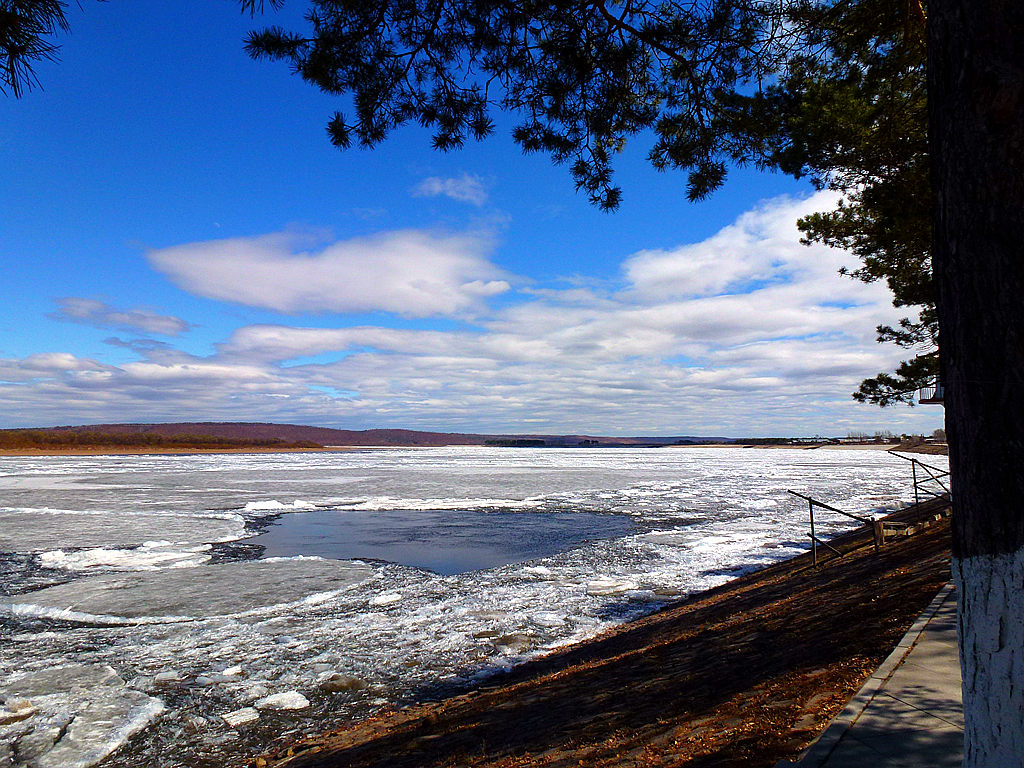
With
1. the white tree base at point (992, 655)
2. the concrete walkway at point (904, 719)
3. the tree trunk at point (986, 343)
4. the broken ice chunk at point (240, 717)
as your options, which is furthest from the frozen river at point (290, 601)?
the tree trunk at point (986, 343)

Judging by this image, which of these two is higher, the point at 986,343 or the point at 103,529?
the point at 986,343

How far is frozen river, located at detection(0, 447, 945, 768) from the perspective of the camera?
16.8 ft

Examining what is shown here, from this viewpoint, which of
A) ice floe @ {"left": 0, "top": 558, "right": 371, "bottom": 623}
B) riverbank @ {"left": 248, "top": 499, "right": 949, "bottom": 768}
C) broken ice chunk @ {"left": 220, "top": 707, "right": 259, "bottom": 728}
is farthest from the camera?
ice floe @ {"left": 0, "top": 558, "right": 371, "bottom": 623}

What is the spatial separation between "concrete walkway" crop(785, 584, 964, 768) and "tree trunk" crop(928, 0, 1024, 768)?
0.75 metres

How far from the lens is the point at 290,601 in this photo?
27.3ft

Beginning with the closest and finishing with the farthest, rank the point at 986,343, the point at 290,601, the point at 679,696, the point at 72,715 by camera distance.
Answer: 1. the point at 986,343
2. the point at 679,696
3. the point at 72,715
4. the point at 290,601

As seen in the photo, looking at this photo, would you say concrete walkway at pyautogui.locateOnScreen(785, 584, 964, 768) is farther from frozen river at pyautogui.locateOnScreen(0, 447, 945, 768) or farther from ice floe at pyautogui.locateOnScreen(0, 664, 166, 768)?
ice floe at pyautogui.locateOnScreen(0, 664, 166, 768)

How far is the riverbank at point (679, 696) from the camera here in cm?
352

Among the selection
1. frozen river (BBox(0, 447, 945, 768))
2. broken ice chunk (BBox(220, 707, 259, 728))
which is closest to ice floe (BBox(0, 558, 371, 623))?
frozen river (BBox(0, 447, 945, 768))

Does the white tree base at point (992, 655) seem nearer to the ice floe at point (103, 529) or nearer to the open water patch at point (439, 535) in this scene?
the open water patch at point (439, 535)

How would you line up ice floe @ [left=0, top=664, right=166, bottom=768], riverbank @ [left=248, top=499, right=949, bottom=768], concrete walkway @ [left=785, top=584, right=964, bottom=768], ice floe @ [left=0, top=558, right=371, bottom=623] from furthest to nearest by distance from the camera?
ice floe @ [left=0, top=558, right=371, bottom=623] → ice floe @ [left=0, top=664, right=166, bottom=768] → riverbank @ [left=248, top=499, right=949, bottom=768] → concrete walkway @ [left=785, top=584, right=964, bottom=768]

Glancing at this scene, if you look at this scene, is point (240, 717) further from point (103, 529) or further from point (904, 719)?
point (103, 529)

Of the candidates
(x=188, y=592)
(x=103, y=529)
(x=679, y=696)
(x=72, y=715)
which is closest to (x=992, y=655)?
(x=679, y=696)

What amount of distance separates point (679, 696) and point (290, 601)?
589 centimetres
